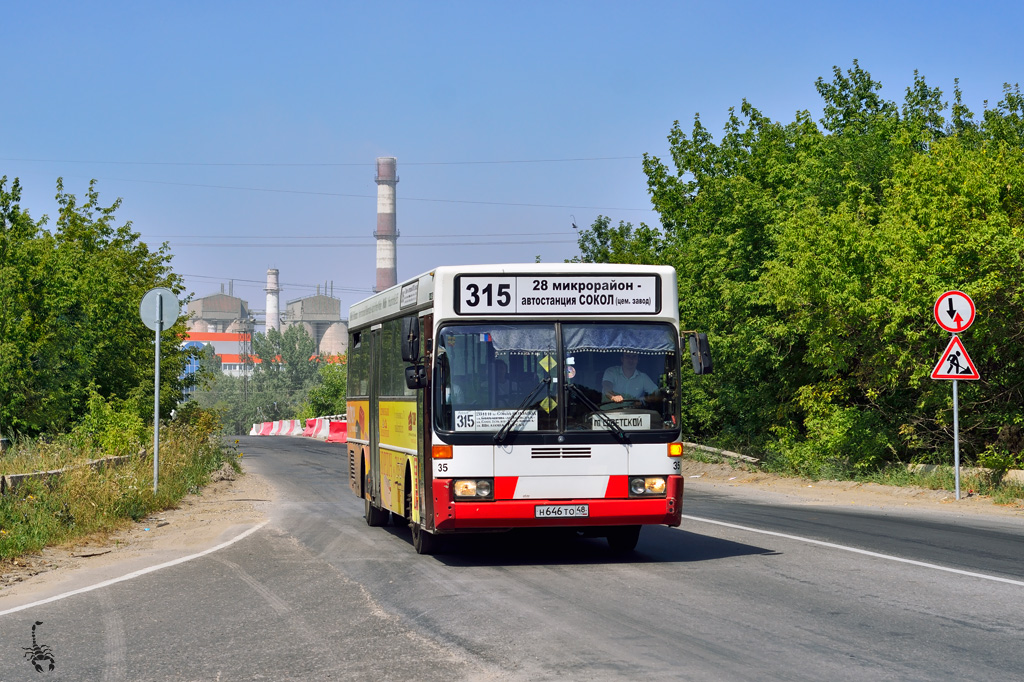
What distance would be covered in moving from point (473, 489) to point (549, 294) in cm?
210

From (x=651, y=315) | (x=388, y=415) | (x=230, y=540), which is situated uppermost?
(x=651, y=315)

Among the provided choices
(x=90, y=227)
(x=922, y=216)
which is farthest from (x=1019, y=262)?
(x=90, y=227)

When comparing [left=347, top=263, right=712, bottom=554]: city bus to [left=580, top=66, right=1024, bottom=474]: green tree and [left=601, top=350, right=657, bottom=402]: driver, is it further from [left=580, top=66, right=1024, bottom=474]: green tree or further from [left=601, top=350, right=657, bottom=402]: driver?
[left=580, top=66, right=1024, bottom=474]: green tree

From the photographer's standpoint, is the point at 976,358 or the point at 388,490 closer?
the point at 388,490

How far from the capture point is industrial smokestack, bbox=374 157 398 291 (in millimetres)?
152250

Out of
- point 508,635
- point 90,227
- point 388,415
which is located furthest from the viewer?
point 90,227

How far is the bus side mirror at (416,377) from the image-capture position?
11547mm

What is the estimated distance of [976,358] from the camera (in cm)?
1983

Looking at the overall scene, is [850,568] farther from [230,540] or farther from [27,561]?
[27,561]

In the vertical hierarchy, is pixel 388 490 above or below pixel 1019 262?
below

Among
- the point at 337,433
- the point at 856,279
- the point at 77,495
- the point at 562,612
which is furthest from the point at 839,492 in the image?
the point at 337,433

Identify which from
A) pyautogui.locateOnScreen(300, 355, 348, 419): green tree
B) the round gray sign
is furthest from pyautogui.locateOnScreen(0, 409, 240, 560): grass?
pyautogui.locateOnScreen(300, 355, 348, 419): green tree

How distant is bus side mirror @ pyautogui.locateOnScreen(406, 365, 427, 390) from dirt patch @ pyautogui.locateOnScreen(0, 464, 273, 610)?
3430 millimetres

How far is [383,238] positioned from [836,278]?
134m
